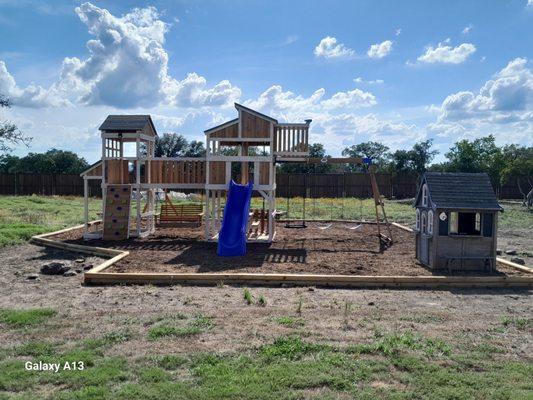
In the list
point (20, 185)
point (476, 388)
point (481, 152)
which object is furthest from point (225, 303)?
point (481, 152)

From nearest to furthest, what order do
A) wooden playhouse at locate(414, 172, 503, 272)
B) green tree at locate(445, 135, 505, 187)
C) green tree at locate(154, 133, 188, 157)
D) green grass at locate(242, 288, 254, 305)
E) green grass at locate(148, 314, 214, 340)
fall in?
green grass at locate(148, 314, 214, 340), green grass at locate(242, 288, 254, 305), wooden playhouse at locate(414, 172, 503, 272), green tree at locate(445, 135, 505, 187), green tree at locate(154, 133, 188, 157)

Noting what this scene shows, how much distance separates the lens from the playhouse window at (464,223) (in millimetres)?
10922

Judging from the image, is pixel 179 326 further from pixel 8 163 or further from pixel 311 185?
pixel 8 163

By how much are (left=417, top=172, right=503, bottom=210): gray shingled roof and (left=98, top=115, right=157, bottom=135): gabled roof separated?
9.15m

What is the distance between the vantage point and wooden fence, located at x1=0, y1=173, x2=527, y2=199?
1651 inches

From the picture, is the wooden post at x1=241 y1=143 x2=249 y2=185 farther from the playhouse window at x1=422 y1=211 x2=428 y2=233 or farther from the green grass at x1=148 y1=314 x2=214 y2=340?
the green grass at x1=148 y1=314 x2=214 y2=340

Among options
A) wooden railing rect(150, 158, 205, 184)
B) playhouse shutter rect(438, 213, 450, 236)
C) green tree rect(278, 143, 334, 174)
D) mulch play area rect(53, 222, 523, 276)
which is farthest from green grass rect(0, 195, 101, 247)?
green tree rect(278, 143, 334, 174)

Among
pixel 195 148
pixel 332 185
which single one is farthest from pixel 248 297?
pixel 195 148

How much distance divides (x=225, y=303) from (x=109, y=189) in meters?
9.62

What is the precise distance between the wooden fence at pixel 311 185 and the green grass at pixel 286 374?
116ft

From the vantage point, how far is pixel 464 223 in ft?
36.0

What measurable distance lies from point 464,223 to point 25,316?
845 cm

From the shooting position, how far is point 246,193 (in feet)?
45.4

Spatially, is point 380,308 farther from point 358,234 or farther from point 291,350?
point 358,234
